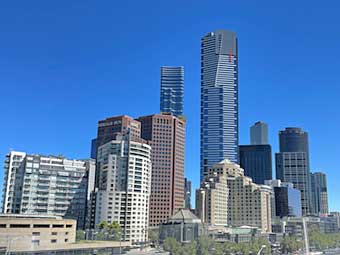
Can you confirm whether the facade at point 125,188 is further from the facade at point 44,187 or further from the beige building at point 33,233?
the beige building at point 33,233

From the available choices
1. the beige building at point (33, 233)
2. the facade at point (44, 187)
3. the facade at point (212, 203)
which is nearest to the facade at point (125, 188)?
the facade at point (44, 187)

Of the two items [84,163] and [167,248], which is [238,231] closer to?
[167,248]

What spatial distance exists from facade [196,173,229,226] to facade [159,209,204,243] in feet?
112

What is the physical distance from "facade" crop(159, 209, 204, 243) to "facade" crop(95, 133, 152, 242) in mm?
9675

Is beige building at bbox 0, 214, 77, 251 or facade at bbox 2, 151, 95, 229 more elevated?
facade at bbox 2, 151, 95, 229

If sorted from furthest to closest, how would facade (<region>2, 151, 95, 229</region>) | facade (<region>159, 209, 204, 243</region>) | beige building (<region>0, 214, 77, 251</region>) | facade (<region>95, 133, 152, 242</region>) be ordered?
facade (<region>95, 133, 152, 242</region>)
facade (<region>2, 151, 95, 229</region>)
facade (<region>159, 209, 204, 243</region>)
beige building (<region>0, 214, 77, 251</region>)

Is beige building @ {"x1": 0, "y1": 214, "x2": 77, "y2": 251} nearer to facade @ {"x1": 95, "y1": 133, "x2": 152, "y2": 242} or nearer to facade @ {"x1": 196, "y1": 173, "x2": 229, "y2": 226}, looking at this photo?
facade @ {"x1": 95, "y1": 133, "x2": 152, "y2": 242}

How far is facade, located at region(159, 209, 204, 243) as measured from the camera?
14275cm

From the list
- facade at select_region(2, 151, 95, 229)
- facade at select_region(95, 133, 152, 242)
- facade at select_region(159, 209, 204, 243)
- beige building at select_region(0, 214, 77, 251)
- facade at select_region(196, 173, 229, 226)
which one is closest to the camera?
beige building at select_region(0, 214, 77, 251)

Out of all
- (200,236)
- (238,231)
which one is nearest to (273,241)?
(238,231)

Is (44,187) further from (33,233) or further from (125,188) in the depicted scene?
(33,233)

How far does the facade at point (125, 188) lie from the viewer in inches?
5846

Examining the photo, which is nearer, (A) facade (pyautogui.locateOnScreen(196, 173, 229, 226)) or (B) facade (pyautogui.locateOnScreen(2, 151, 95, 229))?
(B) facade (pyautogui.locateOnScreen(2, 151, 95, 229))

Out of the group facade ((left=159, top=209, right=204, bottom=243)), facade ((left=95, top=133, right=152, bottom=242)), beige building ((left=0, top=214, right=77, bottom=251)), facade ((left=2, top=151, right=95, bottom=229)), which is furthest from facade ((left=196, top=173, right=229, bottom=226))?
beige building ((left=0, top=214, right=77, bottom=251))
